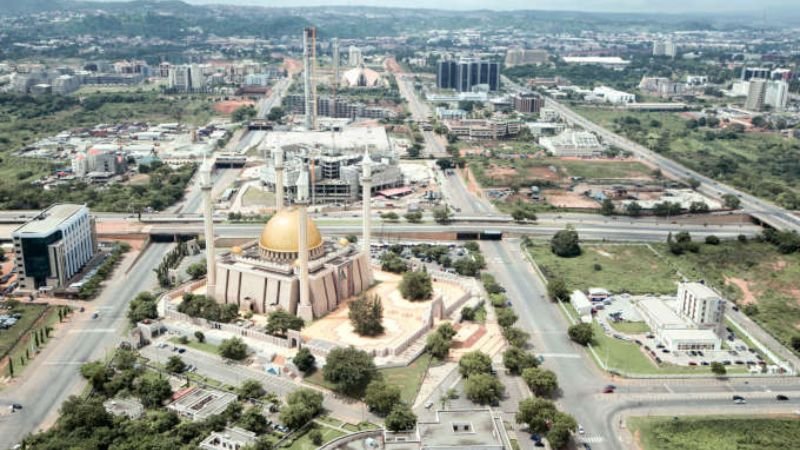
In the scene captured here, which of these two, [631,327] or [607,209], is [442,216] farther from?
[631,327]

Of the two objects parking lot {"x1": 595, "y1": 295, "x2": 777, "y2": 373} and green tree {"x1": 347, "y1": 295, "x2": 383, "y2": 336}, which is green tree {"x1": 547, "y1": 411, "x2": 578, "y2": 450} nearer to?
parking lot {"x1": 595, "y1": 295, "x2": 777, "y2": 373}

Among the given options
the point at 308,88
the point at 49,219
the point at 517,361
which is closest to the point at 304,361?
the point at 517,361

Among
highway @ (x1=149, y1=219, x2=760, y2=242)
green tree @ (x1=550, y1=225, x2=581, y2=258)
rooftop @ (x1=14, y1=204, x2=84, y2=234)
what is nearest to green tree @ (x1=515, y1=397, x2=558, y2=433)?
green tree @ (x1=550, y1=225, x2=581, y2=258)

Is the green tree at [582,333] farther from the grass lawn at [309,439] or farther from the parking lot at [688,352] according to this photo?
the grass lawn at [309,439]

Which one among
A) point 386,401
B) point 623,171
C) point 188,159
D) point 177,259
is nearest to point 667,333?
point 386,401

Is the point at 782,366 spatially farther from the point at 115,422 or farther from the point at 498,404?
the point at 115,422

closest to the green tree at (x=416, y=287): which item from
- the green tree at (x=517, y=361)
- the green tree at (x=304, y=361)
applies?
the green tree at (x=517, y=361)
